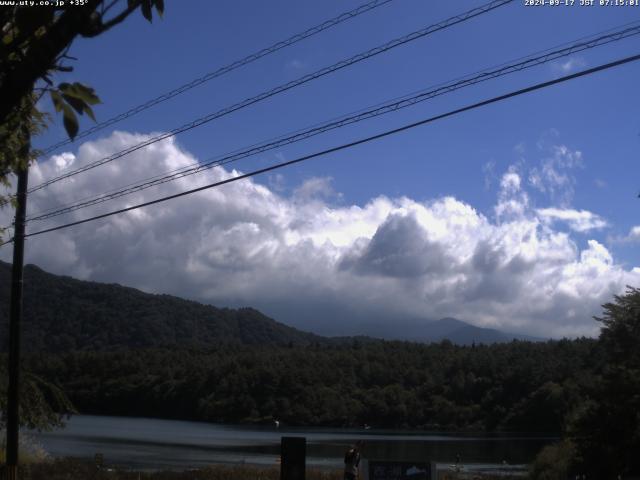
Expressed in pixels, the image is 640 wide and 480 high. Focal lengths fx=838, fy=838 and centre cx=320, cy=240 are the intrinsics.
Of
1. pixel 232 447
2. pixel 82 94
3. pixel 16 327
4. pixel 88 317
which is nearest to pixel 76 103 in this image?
pixel 82 94

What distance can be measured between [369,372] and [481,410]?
22.6 metres

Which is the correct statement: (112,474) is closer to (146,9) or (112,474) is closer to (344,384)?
(146,9)

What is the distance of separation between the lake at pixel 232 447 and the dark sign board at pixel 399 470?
2505 cm

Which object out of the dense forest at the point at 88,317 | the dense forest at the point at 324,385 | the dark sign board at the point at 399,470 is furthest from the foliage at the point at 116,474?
the dense forest at the point at 88,317

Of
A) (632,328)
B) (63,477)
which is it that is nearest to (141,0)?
(63,477)

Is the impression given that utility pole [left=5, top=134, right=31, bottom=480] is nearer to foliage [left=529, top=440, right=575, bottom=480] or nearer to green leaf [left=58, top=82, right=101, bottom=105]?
green leaf [left=58, top=82, right=101, bottom=105]

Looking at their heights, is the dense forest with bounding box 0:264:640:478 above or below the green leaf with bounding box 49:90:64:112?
below

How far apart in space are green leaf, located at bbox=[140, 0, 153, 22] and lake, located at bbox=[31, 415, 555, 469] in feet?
A: 117

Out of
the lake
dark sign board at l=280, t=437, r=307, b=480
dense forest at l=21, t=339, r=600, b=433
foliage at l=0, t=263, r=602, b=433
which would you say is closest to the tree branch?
dark sign board at l=280, t=437, r=307, b=480

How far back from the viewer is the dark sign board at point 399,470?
1466cm

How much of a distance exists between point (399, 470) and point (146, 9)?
Answer: 11326 mm

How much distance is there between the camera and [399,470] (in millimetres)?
14719

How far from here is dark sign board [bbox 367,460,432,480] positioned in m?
14.7

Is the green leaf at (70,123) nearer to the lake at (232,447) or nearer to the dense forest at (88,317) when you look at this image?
the lake at (232,447)
